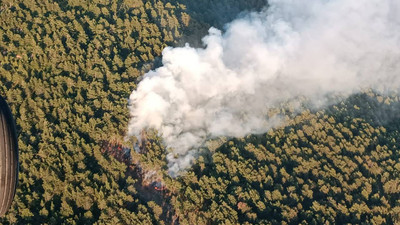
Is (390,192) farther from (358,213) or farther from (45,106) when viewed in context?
(45,106)

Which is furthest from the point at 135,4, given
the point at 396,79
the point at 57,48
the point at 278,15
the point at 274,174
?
the point at 396,79

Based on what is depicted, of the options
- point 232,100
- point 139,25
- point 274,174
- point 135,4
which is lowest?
point 274,174

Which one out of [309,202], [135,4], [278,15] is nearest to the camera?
[309,202]

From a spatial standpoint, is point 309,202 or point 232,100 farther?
point 232,100

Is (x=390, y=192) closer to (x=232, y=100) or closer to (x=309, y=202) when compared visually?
(x=309, y=202)

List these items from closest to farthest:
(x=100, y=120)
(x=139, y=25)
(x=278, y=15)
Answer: (x=100, y=120) < (x=139, y=25) < (x=278, y=15)

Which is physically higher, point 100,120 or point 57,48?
point 57,48

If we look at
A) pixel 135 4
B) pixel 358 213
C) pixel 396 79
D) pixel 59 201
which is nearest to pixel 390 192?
pixel 358 213
